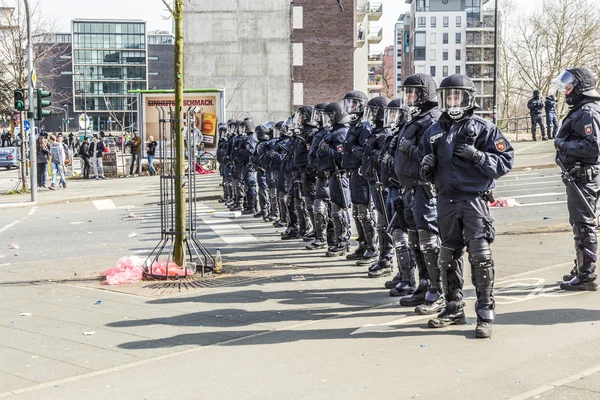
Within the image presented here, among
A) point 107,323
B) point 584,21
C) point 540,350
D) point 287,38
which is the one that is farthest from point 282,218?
point 287,38

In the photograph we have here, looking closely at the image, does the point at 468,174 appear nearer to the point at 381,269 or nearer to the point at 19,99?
the point at 381,269

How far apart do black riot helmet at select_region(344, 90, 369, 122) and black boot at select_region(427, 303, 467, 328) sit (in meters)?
4.50

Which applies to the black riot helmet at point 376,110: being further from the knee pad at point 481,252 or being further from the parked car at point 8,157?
the parked car at point 8,157

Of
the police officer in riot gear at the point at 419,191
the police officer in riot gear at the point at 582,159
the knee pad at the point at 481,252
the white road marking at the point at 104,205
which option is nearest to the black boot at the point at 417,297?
the police officer in riot gear at the point at 419,191

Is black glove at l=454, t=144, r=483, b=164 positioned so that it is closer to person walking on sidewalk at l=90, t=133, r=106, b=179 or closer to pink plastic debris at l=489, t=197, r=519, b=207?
pink plastic debris at l=489, t=197, r=519, b=207

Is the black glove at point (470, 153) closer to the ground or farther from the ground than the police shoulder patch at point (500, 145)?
closer to the ground

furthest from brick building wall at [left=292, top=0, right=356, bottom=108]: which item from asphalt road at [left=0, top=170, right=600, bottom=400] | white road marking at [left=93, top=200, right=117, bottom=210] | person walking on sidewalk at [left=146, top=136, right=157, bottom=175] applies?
asphalt road at [left=0, top=170, right=600, bottom=400]

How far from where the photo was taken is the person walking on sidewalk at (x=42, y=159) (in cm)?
2906

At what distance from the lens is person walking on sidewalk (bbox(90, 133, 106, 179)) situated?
35.3 metres

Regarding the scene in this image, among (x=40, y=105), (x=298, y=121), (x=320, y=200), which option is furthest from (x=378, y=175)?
(x=40, y=105)

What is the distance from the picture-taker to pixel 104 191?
1105 inches

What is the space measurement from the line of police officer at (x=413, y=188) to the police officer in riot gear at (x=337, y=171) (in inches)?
0.6

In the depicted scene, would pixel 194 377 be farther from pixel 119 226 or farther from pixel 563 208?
pixel 563 208

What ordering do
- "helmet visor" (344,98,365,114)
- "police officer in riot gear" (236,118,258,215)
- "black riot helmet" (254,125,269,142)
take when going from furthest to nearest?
1. "police officer in riot gear" (236,118,258,215)
2. "black riot helmet" (254,125,269,142)
3. "helmet visor" (344,98,365,114)
